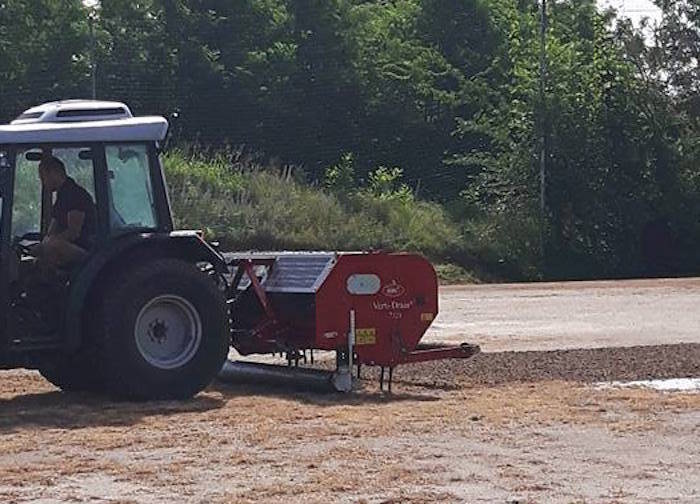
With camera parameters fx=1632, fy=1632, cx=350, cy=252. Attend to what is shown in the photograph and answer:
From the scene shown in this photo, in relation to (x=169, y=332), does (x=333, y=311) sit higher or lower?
higher

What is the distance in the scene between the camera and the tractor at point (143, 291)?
12.9 meters

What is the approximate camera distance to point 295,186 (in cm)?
3903

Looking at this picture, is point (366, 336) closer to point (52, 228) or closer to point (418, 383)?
point (418, 383)

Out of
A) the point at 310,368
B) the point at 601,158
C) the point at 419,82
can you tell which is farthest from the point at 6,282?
the point at 419,82

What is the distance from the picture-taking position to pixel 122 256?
43.2ft

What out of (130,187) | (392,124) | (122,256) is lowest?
(122,256)

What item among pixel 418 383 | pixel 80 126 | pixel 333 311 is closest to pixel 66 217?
pixel 80 126

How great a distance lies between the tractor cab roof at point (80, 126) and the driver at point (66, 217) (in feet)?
0.76

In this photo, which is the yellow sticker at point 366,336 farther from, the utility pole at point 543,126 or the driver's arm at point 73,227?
the utility pole at point 543,126

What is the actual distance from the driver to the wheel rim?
0.76 metres

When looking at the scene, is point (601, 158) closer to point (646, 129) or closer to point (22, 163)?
point (646, 129)

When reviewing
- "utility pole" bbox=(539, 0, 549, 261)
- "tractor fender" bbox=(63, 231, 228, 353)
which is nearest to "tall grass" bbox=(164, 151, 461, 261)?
"utility pole" bbox=(539, 0, 549, 261)

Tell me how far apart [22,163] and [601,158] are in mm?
28732

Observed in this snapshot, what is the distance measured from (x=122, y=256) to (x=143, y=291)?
0.34 meters
